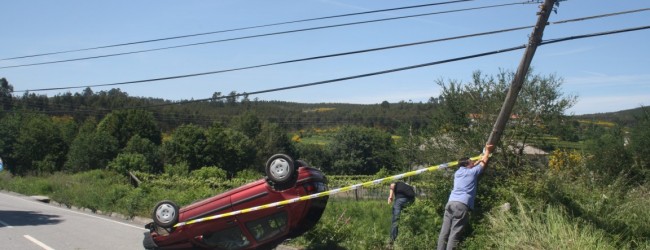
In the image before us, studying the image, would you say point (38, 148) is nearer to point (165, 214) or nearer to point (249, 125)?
point (249, 125)

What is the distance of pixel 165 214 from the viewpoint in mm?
8727

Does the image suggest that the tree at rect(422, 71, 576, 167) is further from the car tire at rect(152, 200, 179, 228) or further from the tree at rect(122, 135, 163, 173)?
the tree at rect(122, 135, 163, 173)

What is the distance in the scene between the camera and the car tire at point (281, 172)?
26.1ft

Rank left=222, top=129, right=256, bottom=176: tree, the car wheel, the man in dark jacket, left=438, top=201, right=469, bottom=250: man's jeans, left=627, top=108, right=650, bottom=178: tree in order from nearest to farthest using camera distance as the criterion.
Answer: left=438, top=201, right=469, bottom=250: man's jeans → the car wheel → the man in dark jacket → left=627, top=108, right=650, bottom=178: tree → left=222, top=129, right=256, bottom=176: tree

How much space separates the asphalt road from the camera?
36.4ft

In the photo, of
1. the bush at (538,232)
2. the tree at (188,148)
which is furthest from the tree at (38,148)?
the bush at (538,232)

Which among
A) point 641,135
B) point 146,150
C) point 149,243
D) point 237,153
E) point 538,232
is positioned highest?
point 641,135

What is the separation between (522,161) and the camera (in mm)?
14031

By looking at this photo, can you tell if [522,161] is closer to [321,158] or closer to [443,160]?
[443,160]

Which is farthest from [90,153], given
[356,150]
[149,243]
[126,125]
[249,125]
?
[149,243]

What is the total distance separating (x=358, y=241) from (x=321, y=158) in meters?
98.8

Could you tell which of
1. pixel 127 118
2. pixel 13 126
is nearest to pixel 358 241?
pixel 13 126

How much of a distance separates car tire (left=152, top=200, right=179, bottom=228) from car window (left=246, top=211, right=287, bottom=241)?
1.27m

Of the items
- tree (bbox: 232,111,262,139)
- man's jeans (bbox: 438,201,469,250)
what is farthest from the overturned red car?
tree (bbox: 232,111,262,139)
